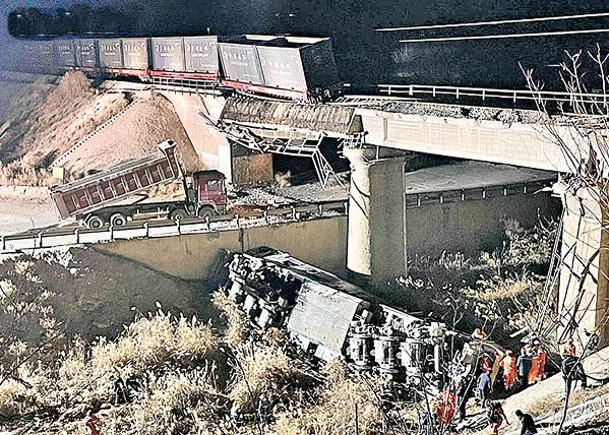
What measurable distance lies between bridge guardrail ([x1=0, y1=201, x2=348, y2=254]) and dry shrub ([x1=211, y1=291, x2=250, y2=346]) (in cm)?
231

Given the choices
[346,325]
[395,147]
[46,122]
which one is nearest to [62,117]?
[46,122]

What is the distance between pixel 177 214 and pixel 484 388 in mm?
13175

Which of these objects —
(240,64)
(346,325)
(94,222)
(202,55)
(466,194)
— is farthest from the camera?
(202,55)

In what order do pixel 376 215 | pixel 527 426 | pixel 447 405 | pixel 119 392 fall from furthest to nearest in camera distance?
1. pixel 376 215
2. pixel 119 392
3. pixel 447 405
4. pixel 527 426

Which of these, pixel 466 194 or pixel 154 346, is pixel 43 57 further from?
pixel 154 346

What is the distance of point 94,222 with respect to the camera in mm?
23812

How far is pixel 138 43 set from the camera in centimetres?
3519

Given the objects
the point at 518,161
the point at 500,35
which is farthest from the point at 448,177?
the point at 518,161

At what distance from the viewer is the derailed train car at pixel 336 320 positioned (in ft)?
55.2

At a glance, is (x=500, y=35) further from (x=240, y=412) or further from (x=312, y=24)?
(x=240, y=412)

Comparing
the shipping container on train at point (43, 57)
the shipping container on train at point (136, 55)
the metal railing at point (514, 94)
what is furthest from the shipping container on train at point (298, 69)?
the shipping container on train at point (43, 57)

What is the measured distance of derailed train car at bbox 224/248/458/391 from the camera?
16.8 m

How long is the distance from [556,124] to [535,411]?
637cm

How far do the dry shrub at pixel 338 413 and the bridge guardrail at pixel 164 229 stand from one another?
26.5ft
